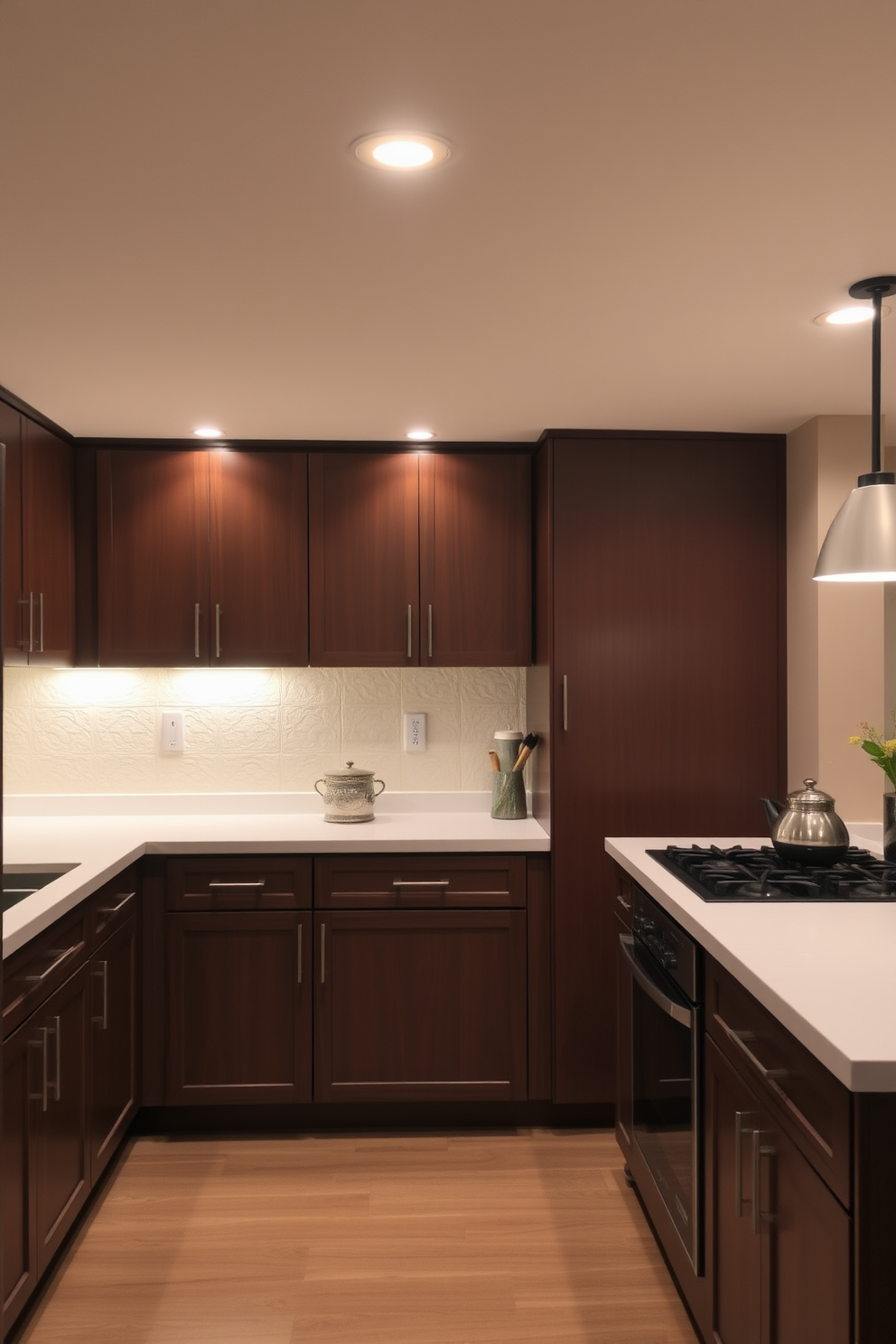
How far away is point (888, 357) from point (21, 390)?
7.71ft

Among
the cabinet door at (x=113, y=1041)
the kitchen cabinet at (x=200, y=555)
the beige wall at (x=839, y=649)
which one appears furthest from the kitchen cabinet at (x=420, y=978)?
the beige wall at (x=839, y=649)

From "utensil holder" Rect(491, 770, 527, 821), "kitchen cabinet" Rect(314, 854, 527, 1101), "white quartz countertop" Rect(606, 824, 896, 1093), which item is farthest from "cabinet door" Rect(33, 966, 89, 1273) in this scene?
"utensil holder" Rect(491, 770, 527, 821)

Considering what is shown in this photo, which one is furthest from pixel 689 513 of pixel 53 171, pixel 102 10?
pixel 102 10

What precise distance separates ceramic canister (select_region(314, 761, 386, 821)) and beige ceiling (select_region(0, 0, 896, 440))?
4.45 ft

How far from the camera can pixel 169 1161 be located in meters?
3.22

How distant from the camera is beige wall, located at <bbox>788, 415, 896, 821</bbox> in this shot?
3234 mm

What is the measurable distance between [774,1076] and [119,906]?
2.04m

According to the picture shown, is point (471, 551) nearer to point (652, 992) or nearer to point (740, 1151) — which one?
point (652, 992)

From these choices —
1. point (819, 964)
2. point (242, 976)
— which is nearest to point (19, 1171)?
point (242, 976)

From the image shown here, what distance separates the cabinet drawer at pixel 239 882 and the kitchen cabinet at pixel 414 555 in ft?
2.44

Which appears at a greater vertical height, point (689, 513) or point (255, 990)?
point (689, 513)

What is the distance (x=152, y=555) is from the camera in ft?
12.0

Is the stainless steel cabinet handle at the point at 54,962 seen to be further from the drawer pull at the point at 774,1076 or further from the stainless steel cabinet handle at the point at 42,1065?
the drawer pull at the point at 774,1076

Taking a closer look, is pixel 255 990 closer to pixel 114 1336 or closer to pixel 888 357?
pixel 114 1336
